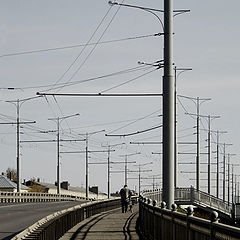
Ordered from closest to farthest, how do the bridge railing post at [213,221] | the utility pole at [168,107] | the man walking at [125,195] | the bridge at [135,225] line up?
the bridge railing post at [213,221]
the bridge at [135,225]
the utility pole at [168,107]
the man walking at [125,195]

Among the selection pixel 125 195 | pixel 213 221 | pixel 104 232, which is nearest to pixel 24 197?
pixel 125 195

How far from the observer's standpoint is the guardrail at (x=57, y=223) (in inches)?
819

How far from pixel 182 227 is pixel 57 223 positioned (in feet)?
34.4

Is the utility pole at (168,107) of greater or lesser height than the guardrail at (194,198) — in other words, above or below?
above

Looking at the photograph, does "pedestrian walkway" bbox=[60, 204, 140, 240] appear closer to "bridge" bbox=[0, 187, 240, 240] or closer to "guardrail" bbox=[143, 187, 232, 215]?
"bridge" bbox=[0, 187, 240, 240]

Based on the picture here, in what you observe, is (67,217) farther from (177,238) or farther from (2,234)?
(177,238)

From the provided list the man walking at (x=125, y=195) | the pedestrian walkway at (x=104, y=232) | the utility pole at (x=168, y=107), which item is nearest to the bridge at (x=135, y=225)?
the pedestrian walkway at (x=104, y=232)

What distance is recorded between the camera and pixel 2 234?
29453 mm

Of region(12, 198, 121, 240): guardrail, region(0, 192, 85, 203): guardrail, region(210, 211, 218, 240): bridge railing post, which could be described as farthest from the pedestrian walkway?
region(0, 192, 85, 203): guardrail

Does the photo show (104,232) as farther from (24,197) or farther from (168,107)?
(24,197)

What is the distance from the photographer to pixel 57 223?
26.8 meters

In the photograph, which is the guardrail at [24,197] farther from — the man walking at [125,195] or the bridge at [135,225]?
the man walking at [125,195]

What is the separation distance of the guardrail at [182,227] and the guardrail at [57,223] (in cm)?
287

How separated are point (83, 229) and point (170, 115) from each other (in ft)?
25.4
